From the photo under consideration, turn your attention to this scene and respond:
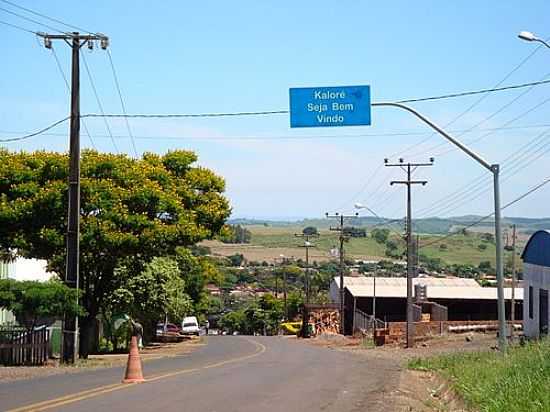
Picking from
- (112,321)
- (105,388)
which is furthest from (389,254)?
(105,388)

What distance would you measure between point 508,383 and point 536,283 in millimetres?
34674

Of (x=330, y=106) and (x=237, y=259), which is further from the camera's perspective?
(x=237, y=259)

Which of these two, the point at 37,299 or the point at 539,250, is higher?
the point at 539,250

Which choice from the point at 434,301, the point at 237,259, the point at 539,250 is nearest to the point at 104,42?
the point at 539,250

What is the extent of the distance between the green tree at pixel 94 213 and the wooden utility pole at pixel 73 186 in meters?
3.21

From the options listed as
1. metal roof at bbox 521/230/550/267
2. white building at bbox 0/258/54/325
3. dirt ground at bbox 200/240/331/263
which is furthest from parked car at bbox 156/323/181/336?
dirt ground at bbox 200/240/331/263

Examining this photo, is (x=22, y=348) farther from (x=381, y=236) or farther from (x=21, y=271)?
(x=381, y=236)

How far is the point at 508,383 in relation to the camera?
1376 centimetres

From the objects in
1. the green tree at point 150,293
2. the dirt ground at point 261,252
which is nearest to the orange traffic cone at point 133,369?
the green tree at point 150,293

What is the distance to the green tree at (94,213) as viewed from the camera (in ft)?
106

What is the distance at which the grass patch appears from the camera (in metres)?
11.7

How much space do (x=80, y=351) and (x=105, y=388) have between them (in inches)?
687

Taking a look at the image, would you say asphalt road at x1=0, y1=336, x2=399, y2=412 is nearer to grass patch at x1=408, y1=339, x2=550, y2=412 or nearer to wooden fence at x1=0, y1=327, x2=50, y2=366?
grass patch at x1=408, y1=339, x2=550, y2=412

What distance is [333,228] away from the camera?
75.5m
